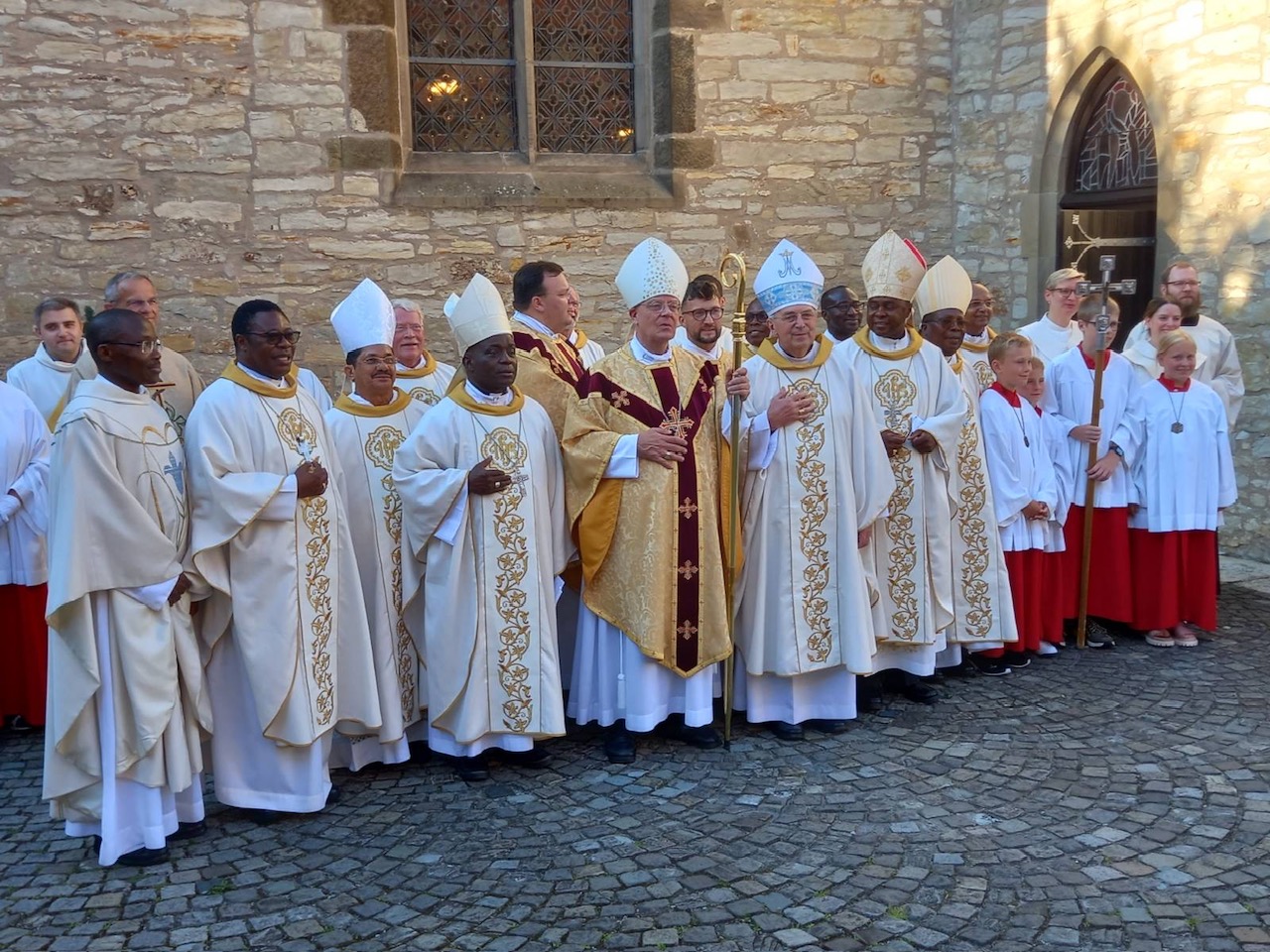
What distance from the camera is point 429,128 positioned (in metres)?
9.87

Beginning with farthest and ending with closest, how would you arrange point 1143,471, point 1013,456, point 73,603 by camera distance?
point 1143,471
point 1013,456
point 73,603

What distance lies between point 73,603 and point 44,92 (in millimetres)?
6341

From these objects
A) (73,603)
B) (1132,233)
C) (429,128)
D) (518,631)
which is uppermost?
(429,128)

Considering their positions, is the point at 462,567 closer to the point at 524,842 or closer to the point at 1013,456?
the point at 524,842

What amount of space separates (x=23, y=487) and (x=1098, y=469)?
18.1 ft

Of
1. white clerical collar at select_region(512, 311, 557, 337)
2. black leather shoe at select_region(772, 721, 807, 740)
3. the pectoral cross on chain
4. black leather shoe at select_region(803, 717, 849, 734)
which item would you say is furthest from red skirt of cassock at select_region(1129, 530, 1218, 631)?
white clerical collar at select_region(512, 311, 557, 337)

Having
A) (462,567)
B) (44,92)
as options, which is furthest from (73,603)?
(44,92)

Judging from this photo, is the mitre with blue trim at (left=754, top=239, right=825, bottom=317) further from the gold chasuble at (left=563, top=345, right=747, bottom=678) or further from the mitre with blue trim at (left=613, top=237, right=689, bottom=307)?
the gold chasuble at (left=563, top=345, right=747, bottom=678)

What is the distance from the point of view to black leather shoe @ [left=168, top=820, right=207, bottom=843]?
13.8 ft

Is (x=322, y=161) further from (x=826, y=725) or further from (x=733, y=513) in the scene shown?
(x=826, y=725)

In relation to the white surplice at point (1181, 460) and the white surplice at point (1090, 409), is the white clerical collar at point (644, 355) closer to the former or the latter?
the white surplice at point (1090, 409)

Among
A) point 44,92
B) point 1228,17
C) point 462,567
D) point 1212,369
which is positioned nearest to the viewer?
point 462,567

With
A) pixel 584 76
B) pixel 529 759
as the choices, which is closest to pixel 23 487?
pixel 529 759

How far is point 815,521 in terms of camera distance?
525 cm
